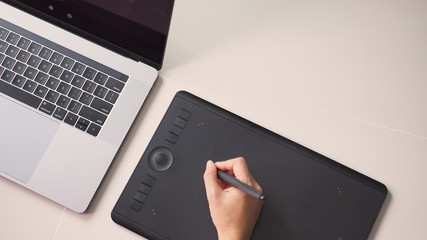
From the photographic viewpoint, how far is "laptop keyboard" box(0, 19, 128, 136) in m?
0.78

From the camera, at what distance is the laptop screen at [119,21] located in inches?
27.3

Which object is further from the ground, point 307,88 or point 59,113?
point 307,88

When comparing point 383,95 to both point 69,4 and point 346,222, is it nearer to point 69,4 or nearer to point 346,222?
point 346,222

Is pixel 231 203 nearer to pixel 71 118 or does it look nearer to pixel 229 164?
pixel 229 164

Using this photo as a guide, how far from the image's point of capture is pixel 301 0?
0.90 m

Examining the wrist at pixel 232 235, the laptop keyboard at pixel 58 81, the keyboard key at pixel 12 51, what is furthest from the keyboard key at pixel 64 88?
the wrist at pixel 232 235

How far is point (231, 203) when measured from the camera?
73 centimetres

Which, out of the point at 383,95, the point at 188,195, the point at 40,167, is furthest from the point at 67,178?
the point at 383,95

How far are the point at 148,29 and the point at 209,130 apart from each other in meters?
0.20

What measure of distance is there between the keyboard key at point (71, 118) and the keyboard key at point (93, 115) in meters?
0.01

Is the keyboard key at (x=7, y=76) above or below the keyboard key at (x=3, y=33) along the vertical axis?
below

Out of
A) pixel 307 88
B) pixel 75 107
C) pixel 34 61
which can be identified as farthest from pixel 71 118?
pixel 307 88

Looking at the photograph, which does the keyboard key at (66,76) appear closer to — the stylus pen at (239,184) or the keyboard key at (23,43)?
the keyboard key at (23,43)

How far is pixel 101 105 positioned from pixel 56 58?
120 mm
